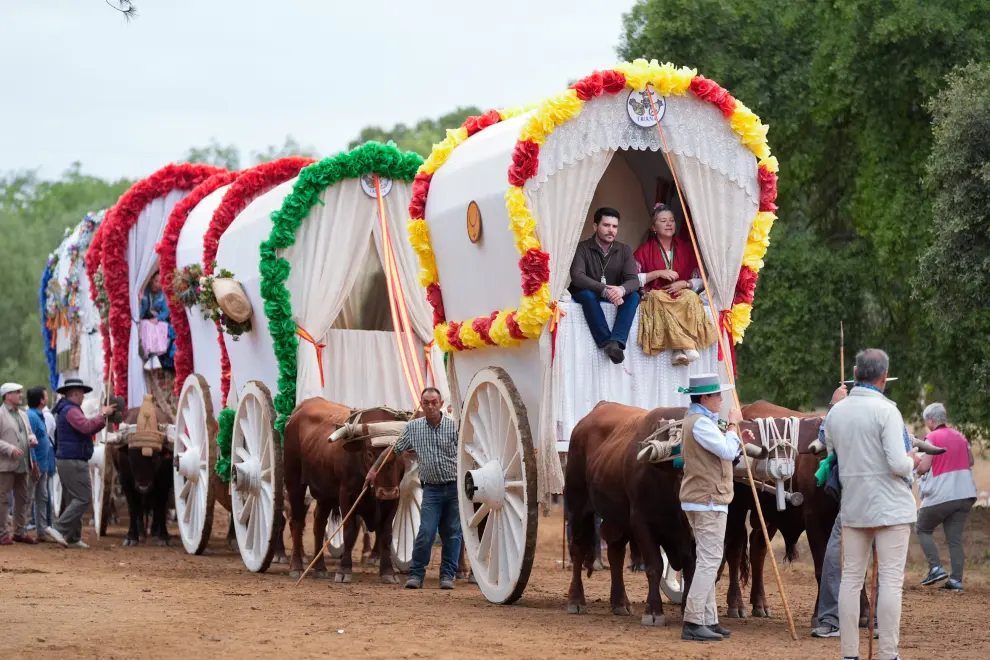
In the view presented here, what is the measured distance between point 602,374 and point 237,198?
7326 mm

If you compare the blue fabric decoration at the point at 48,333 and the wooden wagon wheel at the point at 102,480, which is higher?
the blue fabric decoration at the point at 48,333

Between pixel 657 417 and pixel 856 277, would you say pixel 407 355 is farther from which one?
pixel 856 277

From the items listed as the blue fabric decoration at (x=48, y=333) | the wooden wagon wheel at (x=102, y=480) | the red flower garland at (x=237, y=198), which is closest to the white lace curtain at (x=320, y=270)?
the red flower garland at (x=237, y=198)

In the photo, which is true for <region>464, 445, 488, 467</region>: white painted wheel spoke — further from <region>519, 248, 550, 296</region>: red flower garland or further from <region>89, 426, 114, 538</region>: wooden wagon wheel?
<region>89, 426, 114, 538</region>: wooden wagon wheel

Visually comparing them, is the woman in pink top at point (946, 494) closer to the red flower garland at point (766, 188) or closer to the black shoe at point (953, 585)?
the black shoe at point (953, 585)

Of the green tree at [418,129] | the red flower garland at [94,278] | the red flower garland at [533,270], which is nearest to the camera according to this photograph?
the red flower garland at [533,270]

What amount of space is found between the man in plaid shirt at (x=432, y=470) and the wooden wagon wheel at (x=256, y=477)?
188cm

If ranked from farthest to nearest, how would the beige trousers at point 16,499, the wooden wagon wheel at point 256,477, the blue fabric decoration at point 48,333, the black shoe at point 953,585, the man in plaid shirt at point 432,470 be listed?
1. the blue fabric decoration at point 48,333
2. the beige trousers at point 16,499
3. the wooden wagon wheel at point 256,477
4. the black shoe at point 953,585
5. the man in plaid shirt at point 432,470

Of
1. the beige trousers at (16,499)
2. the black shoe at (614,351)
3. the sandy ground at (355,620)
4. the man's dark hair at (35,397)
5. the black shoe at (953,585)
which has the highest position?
the black shoe at (614,351)

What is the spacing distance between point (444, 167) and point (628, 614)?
443 centimetres

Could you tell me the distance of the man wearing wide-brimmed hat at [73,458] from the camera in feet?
59.7

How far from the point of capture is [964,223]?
55.4ft

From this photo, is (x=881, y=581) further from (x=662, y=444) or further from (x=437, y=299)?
(x=437, y=299)

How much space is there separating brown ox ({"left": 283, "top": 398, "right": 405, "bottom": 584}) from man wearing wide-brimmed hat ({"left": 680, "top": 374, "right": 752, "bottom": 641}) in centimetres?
431
